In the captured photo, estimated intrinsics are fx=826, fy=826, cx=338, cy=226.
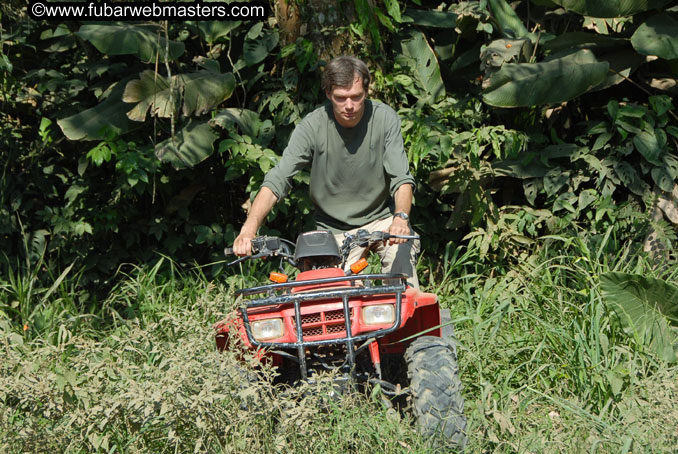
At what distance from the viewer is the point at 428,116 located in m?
6.25

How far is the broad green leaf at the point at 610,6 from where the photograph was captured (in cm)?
593

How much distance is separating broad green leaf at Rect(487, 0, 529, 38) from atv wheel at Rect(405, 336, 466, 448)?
3.55 m

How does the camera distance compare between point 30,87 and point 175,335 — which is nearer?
point 175,335

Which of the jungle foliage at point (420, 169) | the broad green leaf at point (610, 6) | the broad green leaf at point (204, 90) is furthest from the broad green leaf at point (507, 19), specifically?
the broad green leaf at point (204, 90)

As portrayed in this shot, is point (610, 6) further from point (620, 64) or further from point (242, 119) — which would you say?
point (242, 119)

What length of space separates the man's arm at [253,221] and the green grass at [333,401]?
490 millimetres

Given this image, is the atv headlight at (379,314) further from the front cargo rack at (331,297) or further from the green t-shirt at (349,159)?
the green t-shirt at (349,159)

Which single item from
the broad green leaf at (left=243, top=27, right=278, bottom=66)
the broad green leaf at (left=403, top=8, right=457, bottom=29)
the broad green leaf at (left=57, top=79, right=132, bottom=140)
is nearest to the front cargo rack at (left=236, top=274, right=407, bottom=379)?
the broad green leaf at (left=57, top=79, right=132, bottom=140)

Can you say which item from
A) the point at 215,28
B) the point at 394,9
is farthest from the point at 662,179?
the point at 215,28

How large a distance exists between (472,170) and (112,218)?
2.93m

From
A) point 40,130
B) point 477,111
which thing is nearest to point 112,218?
point 40,130

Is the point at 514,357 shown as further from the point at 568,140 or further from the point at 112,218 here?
the point at 112,218

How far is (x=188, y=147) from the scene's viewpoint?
617cm

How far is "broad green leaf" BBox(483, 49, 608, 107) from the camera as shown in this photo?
595 cm
